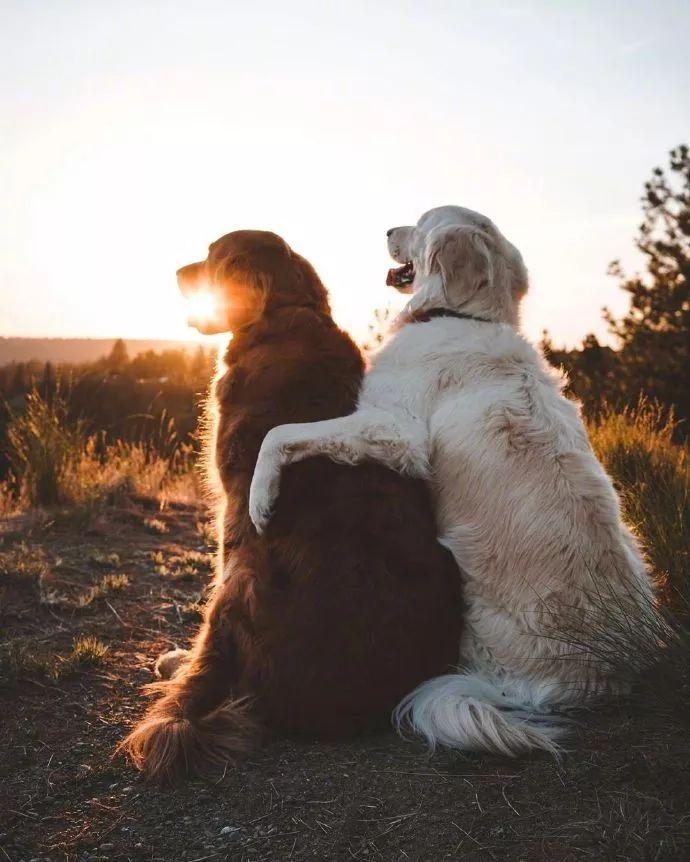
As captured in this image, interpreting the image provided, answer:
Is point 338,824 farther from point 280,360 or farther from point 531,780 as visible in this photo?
point 280,360

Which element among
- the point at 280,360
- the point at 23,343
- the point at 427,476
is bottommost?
the point at 427,476

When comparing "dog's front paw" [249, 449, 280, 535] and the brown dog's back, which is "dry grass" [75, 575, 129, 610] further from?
"dog's front paw" [249, 449, 280, 535]

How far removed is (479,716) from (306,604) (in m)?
0.70

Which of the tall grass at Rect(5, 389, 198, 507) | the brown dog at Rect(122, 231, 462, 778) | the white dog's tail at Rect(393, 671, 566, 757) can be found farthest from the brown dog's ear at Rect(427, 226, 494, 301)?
the tall grass at Rect(5, 389, 198, 507)

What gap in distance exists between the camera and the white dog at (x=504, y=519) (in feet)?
9.14

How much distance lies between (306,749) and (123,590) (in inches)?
87.6

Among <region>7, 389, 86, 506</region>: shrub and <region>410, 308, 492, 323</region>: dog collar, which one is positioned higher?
<region>410, 308, 492, 323</region>: dog collar

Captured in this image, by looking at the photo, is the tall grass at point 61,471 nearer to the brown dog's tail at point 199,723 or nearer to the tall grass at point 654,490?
the brown dog's tail at point 199,723

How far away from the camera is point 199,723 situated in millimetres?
2771

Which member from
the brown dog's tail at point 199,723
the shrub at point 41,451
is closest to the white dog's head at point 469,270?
the brown dog's tail at point 199,723

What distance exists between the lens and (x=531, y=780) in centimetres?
239

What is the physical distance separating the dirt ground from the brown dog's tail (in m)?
0.07

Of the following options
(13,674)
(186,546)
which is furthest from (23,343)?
(13,674)

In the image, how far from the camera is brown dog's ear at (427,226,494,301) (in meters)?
3.66
